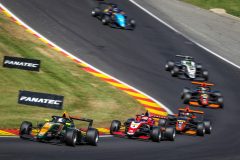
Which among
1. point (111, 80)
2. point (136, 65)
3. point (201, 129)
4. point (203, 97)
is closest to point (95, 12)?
point (136, 65)

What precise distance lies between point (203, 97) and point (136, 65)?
237 inches

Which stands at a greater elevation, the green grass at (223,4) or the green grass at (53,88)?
the green grass at (223,4)

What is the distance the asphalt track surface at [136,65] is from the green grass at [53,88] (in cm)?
248

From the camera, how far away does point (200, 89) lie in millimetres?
30875

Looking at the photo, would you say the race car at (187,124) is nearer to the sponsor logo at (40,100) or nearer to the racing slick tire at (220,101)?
the sponsor logo at (40,100)

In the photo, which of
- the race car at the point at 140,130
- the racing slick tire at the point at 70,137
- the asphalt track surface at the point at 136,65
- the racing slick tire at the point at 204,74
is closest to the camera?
the racing slick tire at the point at 70,137

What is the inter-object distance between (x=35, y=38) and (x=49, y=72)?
5.52 meters

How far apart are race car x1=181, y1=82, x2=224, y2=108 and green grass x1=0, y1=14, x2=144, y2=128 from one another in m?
3.08

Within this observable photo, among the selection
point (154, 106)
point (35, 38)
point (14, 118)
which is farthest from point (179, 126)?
point (35, 38)

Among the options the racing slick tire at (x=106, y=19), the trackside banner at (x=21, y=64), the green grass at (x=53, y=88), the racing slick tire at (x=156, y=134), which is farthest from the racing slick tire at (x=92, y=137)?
the racing slick tire at (x=106, y=19)

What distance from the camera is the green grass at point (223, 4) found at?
159 ft

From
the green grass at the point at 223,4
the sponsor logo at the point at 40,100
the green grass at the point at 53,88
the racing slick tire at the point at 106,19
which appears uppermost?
the green grass at the point at 223,4

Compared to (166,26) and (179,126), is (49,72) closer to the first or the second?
(179,126)

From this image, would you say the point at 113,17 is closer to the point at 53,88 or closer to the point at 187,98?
the point at 187,98
